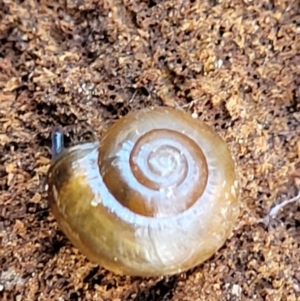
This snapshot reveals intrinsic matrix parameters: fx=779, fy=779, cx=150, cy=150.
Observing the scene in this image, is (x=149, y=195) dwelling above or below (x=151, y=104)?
below

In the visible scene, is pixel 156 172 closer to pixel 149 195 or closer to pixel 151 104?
pixel 149 195

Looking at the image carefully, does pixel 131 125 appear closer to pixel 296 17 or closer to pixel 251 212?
pixel 251 212

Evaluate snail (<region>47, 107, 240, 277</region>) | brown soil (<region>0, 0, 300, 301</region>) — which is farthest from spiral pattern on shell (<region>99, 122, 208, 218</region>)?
brown soil (<region>0, 0, 300, 301</region>)

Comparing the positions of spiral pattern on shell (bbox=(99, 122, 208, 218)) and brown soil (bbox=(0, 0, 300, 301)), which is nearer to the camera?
spiral pattern on shell (bbox=(99, 122, 208, 218))

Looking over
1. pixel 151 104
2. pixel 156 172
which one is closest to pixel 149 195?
pixel 156 172

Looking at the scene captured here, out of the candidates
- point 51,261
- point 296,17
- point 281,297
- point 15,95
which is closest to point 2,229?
point 51,261

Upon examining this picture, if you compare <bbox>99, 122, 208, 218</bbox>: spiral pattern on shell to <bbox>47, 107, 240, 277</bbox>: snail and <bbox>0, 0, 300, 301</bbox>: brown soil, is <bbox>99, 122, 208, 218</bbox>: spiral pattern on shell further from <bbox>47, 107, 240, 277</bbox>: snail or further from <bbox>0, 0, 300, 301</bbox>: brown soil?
<bbox>0, 0, 300, 301</bbox>: brown soil
